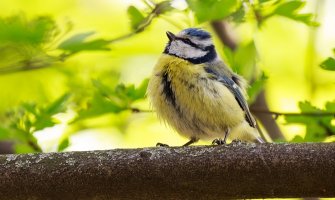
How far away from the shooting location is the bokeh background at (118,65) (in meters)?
3.38

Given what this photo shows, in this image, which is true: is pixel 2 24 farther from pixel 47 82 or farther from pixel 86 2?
pixel 86 2

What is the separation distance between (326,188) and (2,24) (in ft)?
5.61

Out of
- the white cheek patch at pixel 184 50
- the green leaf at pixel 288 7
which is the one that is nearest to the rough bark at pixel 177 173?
the green leaf at pixel 288 7

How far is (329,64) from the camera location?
9.84 feet

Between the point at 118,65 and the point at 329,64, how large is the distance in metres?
2.98

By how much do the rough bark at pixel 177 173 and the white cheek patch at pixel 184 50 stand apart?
1547mm

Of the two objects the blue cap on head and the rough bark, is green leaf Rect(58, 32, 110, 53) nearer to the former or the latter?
the rough bark

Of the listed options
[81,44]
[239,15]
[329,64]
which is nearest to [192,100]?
[239,15]

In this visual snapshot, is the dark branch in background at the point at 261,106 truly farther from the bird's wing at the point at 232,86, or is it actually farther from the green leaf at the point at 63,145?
the green leaf at the point at 63,145

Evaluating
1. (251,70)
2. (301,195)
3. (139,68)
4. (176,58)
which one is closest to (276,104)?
(139,68)

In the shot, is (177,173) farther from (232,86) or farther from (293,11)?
(232,86)

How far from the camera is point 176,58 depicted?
14.0ft

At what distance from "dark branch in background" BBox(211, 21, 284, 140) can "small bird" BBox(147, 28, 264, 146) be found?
8 cm

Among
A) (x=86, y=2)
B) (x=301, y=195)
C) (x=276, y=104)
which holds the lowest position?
(x=276, y=104)
